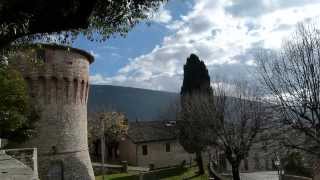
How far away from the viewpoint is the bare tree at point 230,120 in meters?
30.4

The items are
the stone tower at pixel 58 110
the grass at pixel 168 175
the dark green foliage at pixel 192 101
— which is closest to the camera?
the stone tower at pixel 58 110

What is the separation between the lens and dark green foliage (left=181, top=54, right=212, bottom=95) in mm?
43706

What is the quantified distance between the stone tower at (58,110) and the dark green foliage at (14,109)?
3.06 feet

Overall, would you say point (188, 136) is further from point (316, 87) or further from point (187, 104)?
point (316, 87)

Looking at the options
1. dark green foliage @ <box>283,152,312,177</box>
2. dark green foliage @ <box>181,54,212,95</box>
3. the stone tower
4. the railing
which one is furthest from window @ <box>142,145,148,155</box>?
the railing

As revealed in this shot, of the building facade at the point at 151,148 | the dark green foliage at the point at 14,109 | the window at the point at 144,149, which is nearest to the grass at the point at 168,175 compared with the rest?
the building facade at the point at 151,148

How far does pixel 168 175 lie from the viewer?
44188 mm

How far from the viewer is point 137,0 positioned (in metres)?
7.29

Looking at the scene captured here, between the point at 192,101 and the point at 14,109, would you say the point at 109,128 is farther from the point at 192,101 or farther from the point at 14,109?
the point at 14,109

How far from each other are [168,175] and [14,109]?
21784 mm

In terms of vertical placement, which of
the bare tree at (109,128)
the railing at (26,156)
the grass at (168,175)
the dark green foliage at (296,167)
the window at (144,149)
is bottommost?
the grass at (168,175)

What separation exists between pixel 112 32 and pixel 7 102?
18.7 metres

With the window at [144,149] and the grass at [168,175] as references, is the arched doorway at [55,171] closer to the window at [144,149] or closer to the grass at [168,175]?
the grass at [168,175]

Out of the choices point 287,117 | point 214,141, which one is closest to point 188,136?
point 214,141
